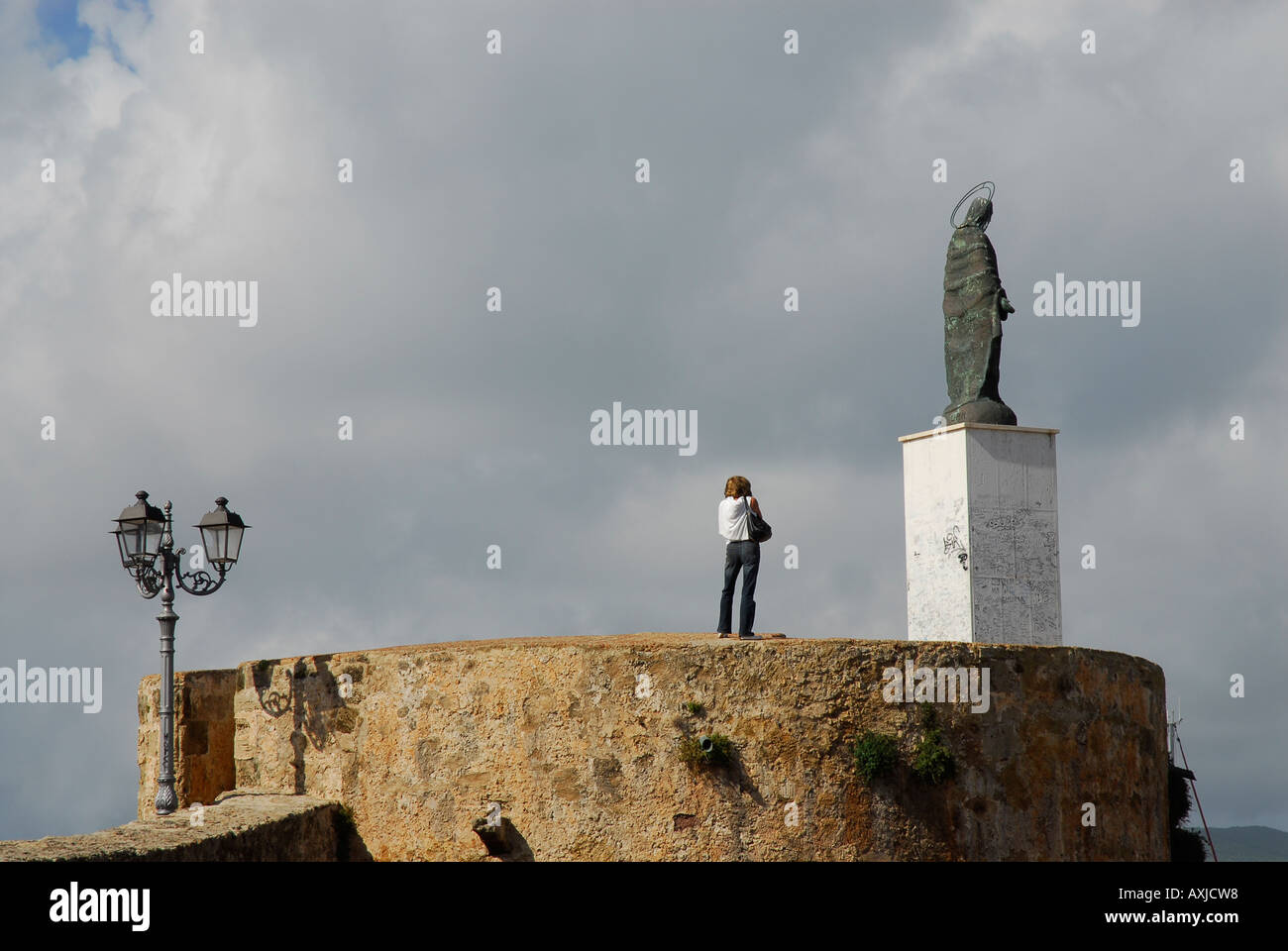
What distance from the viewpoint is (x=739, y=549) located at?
11.7m

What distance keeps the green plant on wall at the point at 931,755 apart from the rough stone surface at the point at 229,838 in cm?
395

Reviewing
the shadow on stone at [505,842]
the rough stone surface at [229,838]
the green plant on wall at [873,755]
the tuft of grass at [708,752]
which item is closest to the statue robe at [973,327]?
the green plant on wall at [873,755]

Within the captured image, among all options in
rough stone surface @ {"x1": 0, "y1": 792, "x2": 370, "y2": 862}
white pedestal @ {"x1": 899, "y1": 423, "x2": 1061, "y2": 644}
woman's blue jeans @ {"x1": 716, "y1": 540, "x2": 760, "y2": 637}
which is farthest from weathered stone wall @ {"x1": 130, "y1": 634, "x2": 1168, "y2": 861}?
white pedestal @ {"x1": 899, "y1": 423, "x2": 1061, "y2": 644}

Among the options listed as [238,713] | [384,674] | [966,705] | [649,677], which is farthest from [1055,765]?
[238,713]

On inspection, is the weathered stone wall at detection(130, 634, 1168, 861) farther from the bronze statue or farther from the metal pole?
the bronze statue

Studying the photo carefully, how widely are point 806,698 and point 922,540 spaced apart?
775cm

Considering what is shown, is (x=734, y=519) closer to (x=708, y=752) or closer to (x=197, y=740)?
(x=708, y=752)

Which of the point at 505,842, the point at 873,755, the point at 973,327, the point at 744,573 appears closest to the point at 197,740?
the point at 505,842

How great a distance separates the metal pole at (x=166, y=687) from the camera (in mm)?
11234

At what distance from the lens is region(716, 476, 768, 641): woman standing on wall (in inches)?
459

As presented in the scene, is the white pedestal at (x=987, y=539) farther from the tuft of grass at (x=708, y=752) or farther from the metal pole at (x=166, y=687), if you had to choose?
the metal pole at (x=166, y=687)

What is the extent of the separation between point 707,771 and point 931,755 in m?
1.53

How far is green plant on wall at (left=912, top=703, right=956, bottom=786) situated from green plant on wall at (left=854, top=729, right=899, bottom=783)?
19 cm
